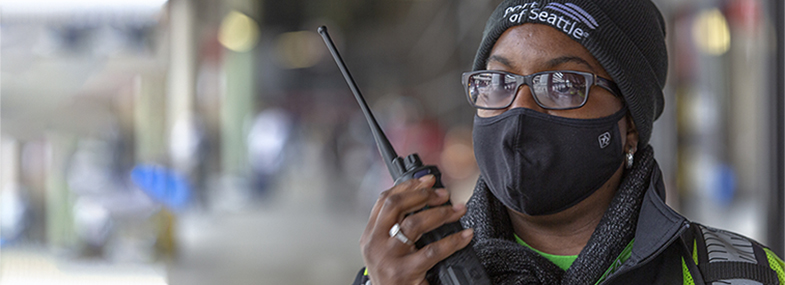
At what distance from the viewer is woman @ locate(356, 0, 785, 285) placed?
129cm

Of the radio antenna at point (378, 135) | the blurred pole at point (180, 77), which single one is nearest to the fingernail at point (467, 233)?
the radio antenna at point (378, 135)

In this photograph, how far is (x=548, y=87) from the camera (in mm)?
1390

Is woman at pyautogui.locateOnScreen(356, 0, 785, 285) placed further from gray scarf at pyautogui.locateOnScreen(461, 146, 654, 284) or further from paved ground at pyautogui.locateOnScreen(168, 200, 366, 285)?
paved ground at pyautogui.locateOnScreen(168, 200, 366, 285)

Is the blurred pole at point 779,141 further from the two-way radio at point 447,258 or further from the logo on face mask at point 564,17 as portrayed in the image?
the two-way radio at point 447,258

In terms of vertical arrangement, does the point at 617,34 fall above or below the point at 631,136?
above

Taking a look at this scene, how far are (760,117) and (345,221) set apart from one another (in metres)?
6.90

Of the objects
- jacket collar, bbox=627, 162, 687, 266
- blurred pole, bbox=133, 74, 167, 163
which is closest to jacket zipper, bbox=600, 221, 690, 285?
jacket collar, bbox=627, 162, 687, 266

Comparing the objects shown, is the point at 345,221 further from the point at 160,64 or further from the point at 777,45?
the point at 777,45

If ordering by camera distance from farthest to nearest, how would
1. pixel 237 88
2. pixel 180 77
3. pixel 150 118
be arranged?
pixel 237 88 < pixel 180 77 < pixel 150 118

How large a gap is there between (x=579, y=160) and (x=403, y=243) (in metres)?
0.53

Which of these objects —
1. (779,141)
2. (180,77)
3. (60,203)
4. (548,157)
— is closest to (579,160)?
(548,157)

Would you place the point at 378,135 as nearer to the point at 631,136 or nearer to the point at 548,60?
the point at 548,60

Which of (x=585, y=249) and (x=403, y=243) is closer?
(x=403, y=243)

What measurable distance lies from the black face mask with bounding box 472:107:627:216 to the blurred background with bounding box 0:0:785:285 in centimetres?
190
